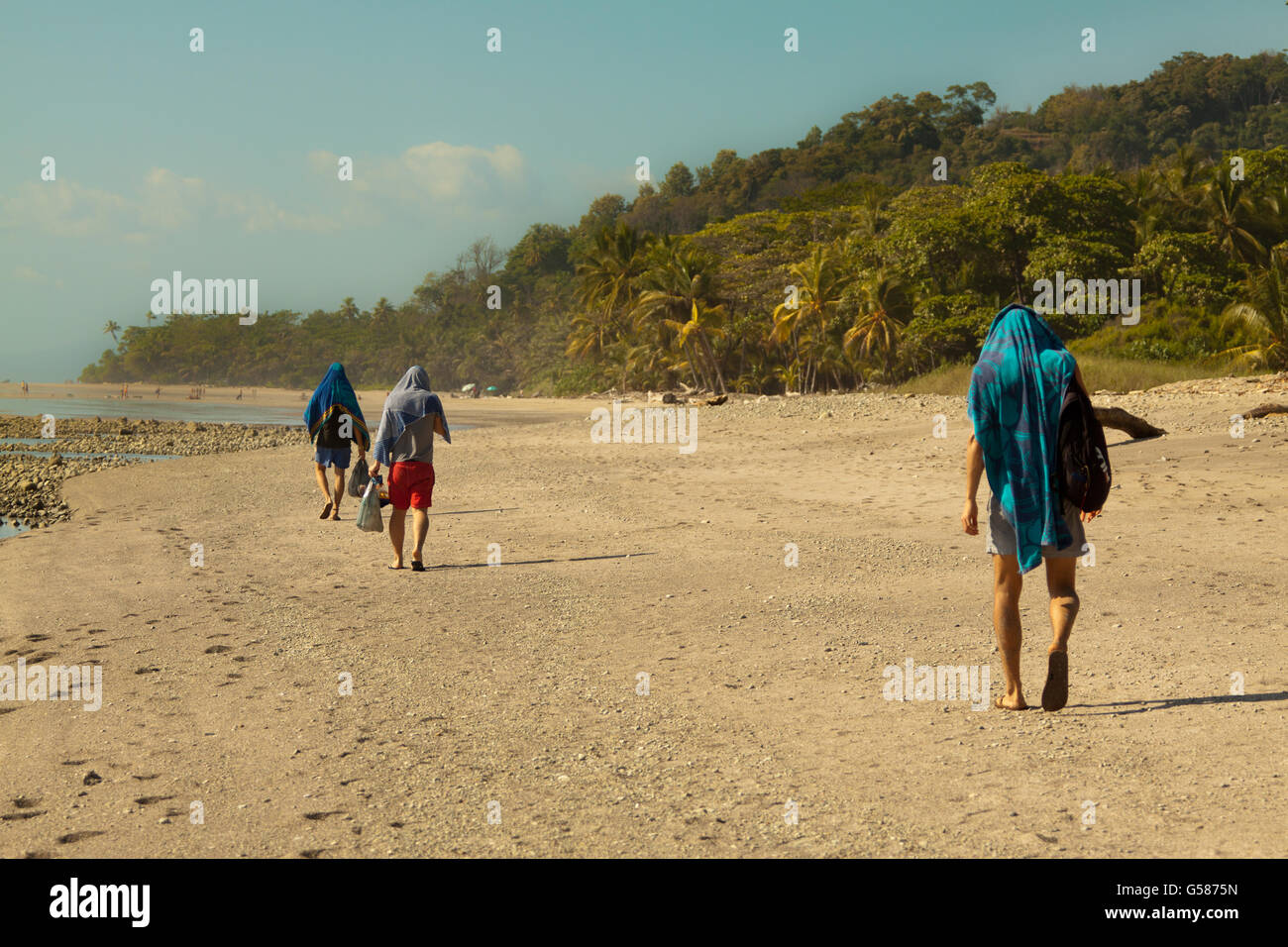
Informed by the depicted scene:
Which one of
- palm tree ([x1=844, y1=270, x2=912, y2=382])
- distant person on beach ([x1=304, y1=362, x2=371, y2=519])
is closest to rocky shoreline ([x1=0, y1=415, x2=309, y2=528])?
distant person on beach ([x1=304, y1=362, x2=371, y2=519])

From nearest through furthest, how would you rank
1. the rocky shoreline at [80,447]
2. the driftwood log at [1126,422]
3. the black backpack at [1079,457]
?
the black backpack at [1079,457], the driftwood log at [1126,422], the rocky shoreline at [80,447]

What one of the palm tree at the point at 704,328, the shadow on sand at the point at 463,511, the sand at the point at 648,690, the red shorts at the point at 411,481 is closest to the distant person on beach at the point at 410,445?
the red shorts at the point at 411,481

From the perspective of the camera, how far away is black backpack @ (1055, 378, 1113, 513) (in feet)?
13.4

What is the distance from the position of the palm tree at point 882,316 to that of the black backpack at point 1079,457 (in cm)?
3392

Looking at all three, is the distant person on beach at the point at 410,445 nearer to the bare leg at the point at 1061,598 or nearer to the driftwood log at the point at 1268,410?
the bare leg at the point at 1061,598

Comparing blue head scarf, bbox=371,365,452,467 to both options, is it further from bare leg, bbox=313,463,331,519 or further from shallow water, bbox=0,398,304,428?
shallow water, bbox=0,398,304,428

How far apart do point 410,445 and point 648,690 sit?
4.03 metres

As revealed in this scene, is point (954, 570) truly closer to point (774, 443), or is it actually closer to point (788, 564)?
point (788, 564)

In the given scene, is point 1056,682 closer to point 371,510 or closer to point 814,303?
point 371,510

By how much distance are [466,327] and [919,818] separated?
3589 inches

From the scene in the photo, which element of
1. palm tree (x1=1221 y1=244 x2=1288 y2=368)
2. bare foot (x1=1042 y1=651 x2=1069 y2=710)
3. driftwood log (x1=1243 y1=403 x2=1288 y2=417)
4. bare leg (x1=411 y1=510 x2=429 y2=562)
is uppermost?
palm tree (x1=1221 y1=244 x2=1288 y2=368)

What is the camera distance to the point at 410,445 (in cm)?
841

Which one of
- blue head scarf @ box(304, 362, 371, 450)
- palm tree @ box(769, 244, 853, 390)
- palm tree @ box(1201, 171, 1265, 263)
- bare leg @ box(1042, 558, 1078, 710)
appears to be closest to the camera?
bare leg @ box(1042, 558, 1078, 710)

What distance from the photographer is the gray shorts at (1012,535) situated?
4184mm
